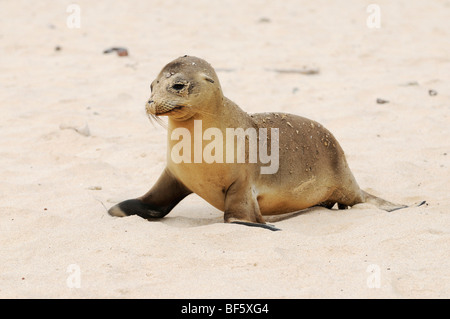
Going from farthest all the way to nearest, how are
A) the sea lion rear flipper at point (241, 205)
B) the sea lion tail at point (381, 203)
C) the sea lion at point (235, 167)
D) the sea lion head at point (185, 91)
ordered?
the sea lion tail at point (381, 203), the sea lion rear flipper at point (241, 205), the sea lion at point (235, 167), the sea lion head at point (185, 91)

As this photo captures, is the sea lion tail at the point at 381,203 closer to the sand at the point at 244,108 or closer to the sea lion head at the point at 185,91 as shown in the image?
the sand at the point at 244,108

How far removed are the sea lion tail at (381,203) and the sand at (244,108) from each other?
3.2 inches

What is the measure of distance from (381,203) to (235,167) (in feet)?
3.71

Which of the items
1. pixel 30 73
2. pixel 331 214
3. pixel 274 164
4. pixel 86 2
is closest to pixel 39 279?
pixel 274 164

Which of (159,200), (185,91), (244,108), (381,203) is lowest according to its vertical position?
(244,108)

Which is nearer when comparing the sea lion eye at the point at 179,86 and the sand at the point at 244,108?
the sand at the point at 244,108

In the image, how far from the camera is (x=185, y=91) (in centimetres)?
345

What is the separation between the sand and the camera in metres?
2.88

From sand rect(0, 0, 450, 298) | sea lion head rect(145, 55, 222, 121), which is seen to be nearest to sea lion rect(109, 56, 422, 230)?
sea lion head rect(145, 55, 222, 121)

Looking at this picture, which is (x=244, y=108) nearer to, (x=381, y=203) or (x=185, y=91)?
(x=381, y=203)

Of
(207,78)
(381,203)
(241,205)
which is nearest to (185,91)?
(207,78)

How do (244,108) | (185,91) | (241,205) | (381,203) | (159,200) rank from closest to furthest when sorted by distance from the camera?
(185,91) → (241,205) → (159,200) → (381,203) → (244,108)

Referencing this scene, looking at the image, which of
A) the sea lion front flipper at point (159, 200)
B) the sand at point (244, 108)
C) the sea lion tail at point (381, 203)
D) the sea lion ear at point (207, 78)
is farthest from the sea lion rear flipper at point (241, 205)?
the sea lion tail at point (381, 203)

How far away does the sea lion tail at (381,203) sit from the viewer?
4.14 m
